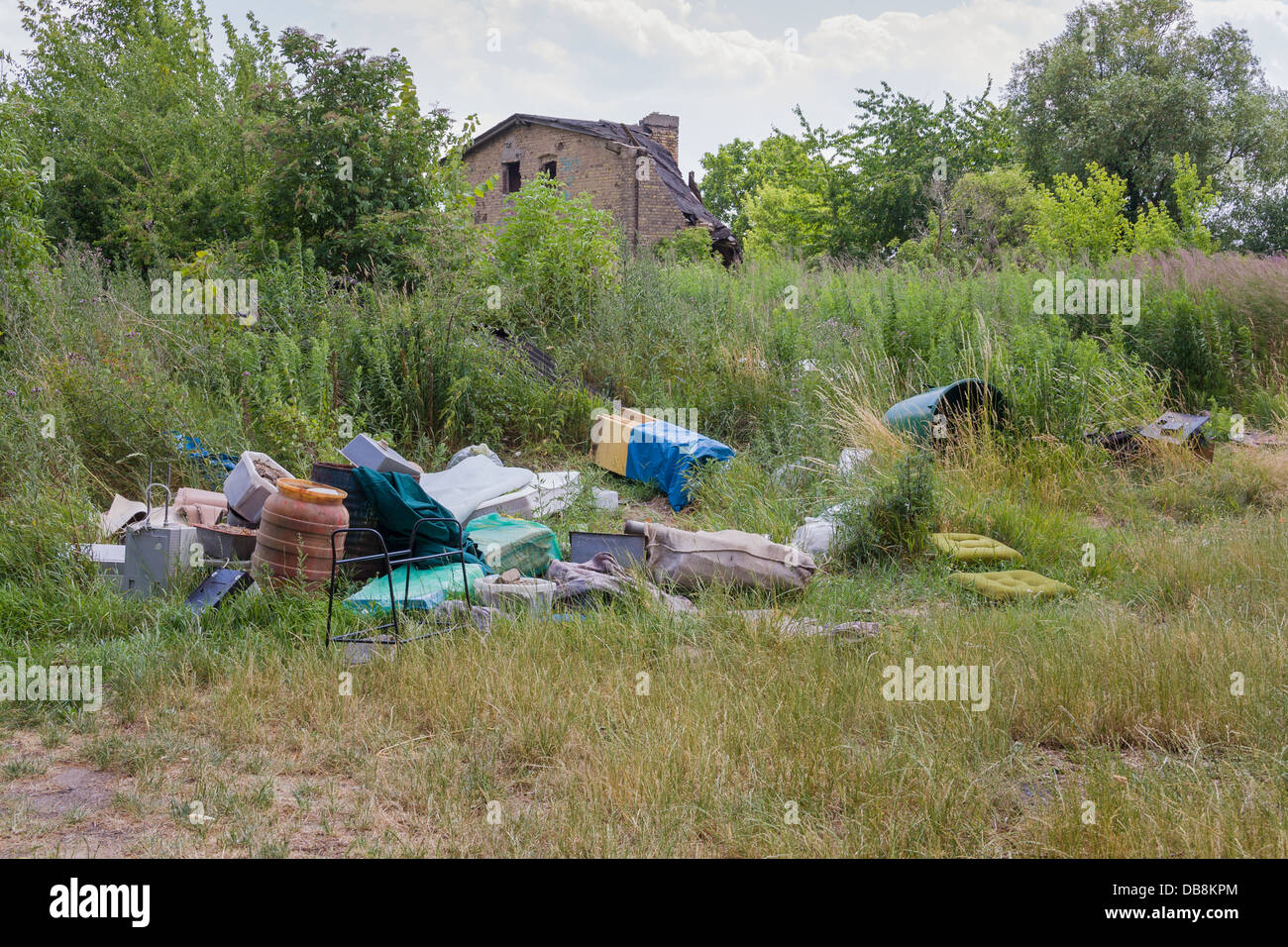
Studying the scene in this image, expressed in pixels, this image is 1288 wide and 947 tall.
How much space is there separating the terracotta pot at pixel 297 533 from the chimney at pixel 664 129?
30.7 m

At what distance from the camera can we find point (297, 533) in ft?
18.1

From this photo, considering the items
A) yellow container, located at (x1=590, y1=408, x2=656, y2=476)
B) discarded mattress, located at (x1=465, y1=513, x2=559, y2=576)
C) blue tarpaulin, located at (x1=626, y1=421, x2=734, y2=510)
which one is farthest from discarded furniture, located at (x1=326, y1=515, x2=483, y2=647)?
yellow container, located at (x1=590, y1=408, x2=656, y2=476)

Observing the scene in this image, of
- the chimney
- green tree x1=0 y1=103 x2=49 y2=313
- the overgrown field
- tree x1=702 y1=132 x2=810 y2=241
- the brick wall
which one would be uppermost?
tree x1=702 y1=132 x2=810 y2=241

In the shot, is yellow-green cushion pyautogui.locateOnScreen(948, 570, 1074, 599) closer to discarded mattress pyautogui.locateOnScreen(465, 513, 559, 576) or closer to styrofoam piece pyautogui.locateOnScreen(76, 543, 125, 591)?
discarded mattress pyautogui.locateOnScreen(465, 513, 559, 576)

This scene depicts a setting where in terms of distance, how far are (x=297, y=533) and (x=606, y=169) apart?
84.6 ft

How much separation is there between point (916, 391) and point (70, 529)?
24.3 ft

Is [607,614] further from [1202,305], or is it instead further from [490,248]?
[1202,305]

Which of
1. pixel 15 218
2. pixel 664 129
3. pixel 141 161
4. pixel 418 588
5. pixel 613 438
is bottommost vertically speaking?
pixel 418 588

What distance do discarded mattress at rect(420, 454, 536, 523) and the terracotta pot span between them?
4.40 feet

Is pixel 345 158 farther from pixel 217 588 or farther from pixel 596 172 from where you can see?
pixel 596 172

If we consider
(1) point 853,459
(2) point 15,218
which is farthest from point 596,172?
(1) point 853,459

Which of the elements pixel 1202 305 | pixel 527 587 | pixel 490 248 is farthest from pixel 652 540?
pixel 1202 305

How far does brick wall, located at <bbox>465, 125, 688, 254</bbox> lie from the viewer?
28.6m

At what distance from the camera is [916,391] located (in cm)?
948
